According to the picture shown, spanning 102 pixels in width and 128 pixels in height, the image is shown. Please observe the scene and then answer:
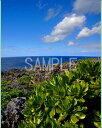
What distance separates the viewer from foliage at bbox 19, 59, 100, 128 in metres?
2.85

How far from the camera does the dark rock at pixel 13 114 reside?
528 cm

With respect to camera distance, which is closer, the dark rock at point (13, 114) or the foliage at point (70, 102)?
the foliage at point (70, 102)

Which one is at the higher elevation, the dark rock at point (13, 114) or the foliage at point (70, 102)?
the foliage at point (70, 102)

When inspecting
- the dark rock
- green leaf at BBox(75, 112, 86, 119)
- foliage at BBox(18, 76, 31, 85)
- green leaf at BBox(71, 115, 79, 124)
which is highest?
green leaf at BBox(75, 112, 86, 119)

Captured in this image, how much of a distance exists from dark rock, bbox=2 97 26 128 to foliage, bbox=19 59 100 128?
6.65ft

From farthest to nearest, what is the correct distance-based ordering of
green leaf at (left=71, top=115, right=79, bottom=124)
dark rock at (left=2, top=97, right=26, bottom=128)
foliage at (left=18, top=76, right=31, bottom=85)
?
foliage at (left=18, top=76, right=31, bottom=85)
dark rock at (left=2, top=97, right=26, bottom=128)
green leaf at (left=71, top=115, right=79, bottom=124)

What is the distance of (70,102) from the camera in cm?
283

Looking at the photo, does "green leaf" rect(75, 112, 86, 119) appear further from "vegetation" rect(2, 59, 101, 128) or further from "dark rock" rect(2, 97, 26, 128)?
"dark rock" rect(2, 97, 26, 128)

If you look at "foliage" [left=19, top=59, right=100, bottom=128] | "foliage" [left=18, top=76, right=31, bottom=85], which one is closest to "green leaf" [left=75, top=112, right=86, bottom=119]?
"foliage" [left=19, top=59, right=100, bottom=128]

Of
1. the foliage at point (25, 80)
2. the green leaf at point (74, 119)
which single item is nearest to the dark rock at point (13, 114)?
the green leaf at point (74, 119)

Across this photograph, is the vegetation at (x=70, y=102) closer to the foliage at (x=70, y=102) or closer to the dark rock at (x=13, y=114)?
the foliage at (x=70, y=102)

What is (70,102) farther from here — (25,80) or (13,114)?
(25,80)

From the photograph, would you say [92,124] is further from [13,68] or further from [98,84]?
[13,68]

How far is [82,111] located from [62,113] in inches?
8.5
